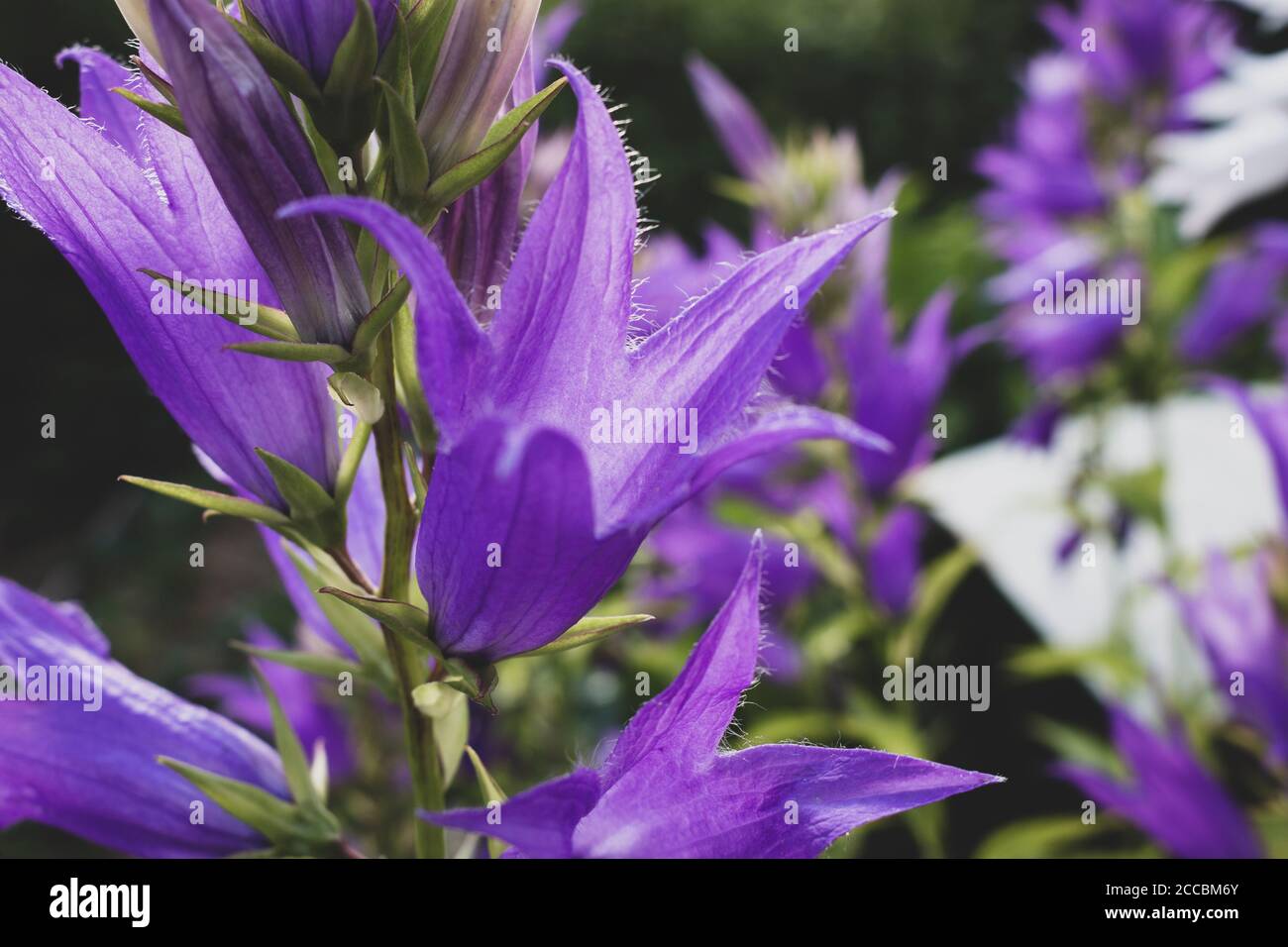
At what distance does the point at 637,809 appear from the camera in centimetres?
60

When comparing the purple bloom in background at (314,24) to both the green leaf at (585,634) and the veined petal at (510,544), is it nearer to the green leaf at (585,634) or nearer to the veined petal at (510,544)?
the veined petal at (510,544)

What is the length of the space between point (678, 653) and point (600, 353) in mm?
1498

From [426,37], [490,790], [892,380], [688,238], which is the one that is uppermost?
[688,238]

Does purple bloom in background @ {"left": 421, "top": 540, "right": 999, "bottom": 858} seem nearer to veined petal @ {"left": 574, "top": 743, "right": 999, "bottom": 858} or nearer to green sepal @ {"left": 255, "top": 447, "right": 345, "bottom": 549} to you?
veined petal @ {"left": 574, "top": 743, "right": 999, "bottom": 858}

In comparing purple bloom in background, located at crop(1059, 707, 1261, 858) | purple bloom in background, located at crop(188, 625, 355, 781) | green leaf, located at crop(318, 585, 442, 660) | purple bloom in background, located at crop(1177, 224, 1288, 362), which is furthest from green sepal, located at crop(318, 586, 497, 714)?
purple bloom in background, located at crop(1177, 224, 1288, 362)

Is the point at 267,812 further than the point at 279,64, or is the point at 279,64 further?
the point at 267,812

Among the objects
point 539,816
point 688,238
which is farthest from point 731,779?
point 688,238

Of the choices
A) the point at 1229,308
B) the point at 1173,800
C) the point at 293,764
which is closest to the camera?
the point at 293,764

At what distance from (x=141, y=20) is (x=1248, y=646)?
151 cm

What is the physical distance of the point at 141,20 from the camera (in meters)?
0.60

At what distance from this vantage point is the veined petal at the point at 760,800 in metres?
0.59

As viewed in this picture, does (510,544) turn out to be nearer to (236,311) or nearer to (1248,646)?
(236,311)

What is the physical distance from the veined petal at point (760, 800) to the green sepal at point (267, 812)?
22cm
